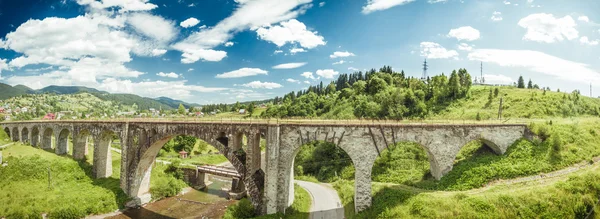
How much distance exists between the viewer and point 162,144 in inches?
1513

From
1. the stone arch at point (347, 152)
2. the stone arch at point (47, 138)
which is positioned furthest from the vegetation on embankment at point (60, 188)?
the stone arch at point (347, 152)

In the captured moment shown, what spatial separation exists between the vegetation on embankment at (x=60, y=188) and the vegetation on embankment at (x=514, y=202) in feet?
106

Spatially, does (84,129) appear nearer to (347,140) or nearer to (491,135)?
(347,140)

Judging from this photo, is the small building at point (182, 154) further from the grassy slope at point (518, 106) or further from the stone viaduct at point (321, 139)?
the grassy slope at point (518, 106)

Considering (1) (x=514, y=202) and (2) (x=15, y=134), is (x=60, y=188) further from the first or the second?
(1) (x=514, y=202)

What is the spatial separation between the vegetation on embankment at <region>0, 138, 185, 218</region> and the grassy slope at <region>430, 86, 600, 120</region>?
154ft

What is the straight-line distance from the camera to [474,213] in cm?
2145

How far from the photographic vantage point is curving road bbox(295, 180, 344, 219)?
3017cm

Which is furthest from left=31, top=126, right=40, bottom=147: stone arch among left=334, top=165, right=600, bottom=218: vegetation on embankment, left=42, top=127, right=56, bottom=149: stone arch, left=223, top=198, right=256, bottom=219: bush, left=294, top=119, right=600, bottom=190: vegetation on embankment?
left=334, top=165, right=600, bottom=218: vegetation on embankment

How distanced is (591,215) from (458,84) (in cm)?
4437

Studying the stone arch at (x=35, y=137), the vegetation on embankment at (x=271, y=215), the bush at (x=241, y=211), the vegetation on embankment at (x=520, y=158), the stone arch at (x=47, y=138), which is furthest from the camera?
the stone arch at (x=35, y=137)

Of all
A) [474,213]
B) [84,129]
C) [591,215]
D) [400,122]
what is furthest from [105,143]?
[591,215]

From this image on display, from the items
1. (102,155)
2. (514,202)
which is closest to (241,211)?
(514,202)

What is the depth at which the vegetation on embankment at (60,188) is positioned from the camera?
32875mm
